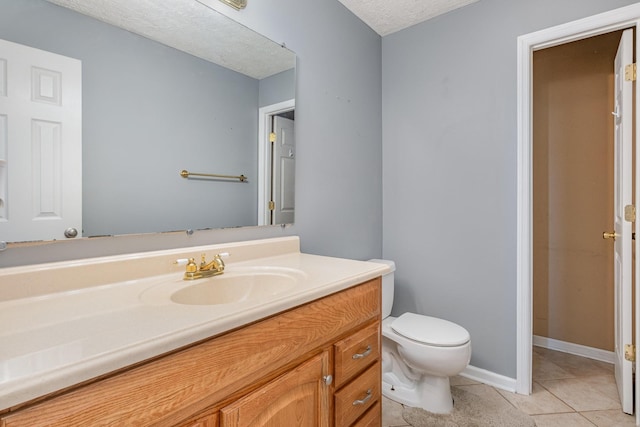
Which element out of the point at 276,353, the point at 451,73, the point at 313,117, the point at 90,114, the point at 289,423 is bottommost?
the point at 289,423

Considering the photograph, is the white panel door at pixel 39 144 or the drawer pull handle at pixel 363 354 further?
the drawer pull handle at pixel 363 354

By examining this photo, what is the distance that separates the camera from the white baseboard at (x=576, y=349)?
7.58 feet

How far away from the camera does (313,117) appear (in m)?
1.84

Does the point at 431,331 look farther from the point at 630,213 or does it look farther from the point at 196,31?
the point at 196,31

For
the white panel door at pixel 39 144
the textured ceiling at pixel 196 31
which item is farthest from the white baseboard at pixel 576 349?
the white panel door at pixel 39 144

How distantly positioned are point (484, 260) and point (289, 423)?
5.33 feet

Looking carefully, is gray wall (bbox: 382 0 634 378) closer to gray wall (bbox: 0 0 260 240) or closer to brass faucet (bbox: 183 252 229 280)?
gray wall (bbox: 0 0 260 240)

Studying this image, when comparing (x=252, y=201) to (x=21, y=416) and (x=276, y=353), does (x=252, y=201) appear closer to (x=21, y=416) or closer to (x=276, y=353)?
(x=276, y=353)

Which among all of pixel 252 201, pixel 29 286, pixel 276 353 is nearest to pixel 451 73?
pixel 252 201

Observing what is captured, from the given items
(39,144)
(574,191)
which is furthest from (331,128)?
(574,191)

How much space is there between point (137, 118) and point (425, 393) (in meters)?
1.90

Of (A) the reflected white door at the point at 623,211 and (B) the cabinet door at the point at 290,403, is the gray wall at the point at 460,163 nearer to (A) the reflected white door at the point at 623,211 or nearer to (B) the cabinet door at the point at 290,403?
(A) the reflected white door at the point at 623,211

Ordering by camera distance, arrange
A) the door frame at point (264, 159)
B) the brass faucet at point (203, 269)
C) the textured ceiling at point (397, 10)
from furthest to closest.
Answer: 1. the textured ceiling at point (397, 10)
2. the door frame at point (264, 159)
3. the brass faucet at point (203, 269)

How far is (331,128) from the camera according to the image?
1.96 metres
